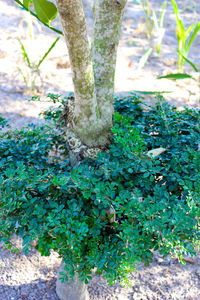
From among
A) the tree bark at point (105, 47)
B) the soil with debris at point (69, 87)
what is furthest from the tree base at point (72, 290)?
the tree bark at point (105, 47)

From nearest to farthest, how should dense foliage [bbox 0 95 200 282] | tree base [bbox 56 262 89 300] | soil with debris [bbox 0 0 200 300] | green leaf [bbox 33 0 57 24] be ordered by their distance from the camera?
dense foliage [bbox 0 95 200 282]
green leaf [bbox 33 0 57 24]
tree base [bbox 56 262 89 300]
soil with debris [bbox 0 0 200 300]

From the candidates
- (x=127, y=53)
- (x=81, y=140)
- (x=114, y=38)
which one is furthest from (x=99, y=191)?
(x=127, y=53)

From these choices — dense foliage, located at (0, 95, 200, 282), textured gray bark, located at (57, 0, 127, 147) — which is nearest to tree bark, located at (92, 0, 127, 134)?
textured gray bark, located at (57, 0, 127, 147)

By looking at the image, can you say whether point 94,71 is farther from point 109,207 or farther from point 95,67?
point 109,207

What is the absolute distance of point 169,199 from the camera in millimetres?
858

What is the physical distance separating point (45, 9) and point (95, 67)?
0.25 meters

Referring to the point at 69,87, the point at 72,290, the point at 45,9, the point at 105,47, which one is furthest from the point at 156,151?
the point at 69,87

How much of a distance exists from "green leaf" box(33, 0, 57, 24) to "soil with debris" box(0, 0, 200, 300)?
0.71ft

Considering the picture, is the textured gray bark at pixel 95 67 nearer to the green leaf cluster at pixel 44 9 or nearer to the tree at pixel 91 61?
the tree at pixel 91 61

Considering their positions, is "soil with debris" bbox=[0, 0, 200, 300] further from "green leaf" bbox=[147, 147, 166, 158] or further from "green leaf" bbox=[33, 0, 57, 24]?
"green leaf" bbox=[147, 147, 166, 158]

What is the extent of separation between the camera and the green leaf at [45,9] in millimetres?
903

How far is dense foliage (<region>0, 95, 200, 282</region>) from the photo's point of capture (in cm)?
79

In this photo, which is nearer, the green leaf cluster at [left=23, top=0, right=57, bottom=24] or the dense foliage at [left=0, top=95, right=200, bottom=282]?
the dense foliage at [left=0, top=95, right=200, bottom=282]

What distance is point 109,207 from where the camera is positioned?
86 centimetres
